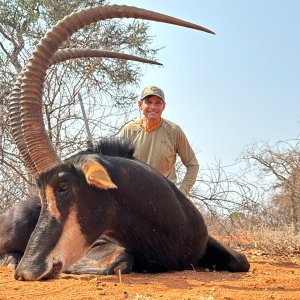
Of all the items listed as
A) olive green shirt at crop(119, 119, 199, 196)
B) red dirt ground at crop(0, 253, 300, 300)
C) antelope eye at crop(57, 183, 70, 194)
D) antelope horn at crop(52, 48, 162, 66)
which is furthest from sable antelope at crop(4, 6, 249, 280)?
olive green shirt at crop(119, 119, 199, 196)

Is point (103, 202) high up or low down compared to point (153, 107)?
down

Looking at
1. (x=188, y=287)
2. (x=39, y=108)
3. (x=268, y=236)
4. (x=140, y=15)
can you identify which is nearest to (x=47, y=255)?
(x=188, y=287)

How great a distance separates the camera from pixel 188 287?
384cm

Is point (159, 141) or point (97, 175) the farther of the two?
point (159, 141)

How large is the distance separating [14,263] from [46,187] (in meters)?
1.45

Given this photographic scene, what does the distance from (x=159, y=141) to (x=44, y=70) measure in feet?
7.11

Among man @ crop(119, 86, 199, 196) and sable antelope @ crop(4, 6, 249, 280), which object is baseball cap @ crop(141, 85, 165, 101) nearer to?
man @ crop(119, 86, 199, 196)

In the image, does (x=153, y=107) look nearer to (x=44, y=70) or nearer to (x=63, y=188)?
(x=44, y=70)

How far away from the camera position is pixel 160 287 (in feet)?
12.5

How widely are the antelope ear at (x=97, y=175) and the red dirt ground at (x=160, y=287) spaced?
679 mm

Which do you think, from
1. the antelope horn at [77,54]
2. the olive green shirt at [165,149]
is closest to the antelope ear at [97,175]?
the antelope horn at [77,54]

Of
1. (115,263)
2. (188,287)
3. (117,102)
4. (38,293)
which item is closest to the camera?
(38,293)

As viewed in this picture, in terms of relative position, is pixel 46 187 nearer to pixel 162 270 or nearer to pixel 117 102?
pixel 162 270

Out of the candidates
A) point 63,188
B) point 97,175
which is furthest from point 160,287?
point 63,188
